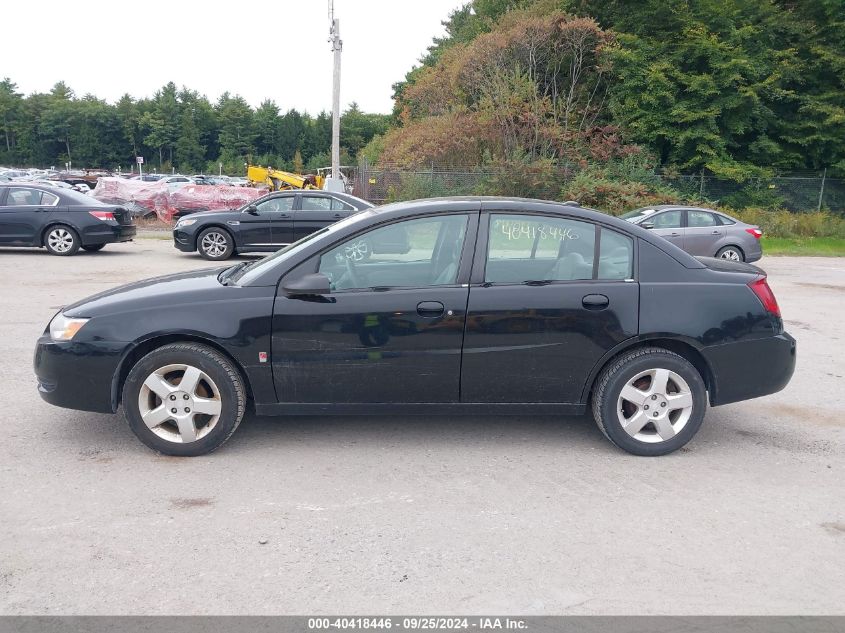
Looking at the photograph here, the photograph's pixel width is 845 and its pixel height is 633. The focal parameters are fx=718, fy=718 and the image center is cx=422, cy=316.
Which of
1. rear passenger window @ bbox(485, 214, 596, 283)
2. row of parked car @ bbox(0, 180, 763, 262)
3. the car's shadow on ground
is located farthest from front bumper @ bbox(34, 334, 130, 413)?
row of parked car @ bbox(0, 180, 763, 262)

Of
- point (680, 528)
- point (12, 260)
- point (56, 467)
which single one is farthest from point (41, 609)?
point (12, 260)

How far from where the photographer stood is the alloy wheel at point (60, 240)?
15.1m

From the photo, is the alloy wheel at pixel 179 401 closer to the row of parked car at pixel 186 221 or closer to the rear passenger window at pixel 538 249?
the rear passenger window at pixel 538 249

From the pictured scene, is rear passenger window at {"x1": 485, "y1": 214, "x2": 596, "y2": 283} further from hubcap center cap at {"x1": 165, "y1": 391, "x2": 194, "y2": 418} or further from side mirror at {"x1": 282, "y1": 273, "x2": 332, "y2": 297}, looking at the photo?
hubcap center cap at {"x1": 165, "y1": 391, "x2": 194, "y2": 418}

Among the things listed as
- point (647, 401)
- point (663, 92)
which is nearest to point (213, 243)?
point (647, 401)

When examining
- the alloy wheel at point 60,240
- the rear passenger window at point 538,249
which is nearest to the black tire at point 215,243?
the alloy wheel at point 60,240

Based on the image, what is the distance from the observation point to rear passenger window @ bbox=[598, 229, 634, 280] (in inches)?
185

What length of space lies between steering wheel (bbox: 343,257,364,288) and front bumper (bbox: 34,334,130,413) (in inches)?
57.0

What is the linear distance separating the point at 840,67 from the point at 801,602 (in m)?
30.6

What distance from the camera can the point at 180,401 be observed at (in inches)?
175

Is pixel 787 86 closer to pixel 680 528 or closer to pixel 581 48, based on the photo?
pixel 581 48

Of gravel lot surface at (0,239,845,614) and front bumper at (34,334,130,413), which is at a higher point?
front bumper at (34,334,130,413)

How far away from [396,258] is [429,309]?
523 millimetres

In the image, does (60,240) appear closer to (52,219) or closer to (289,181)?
(52,219)
